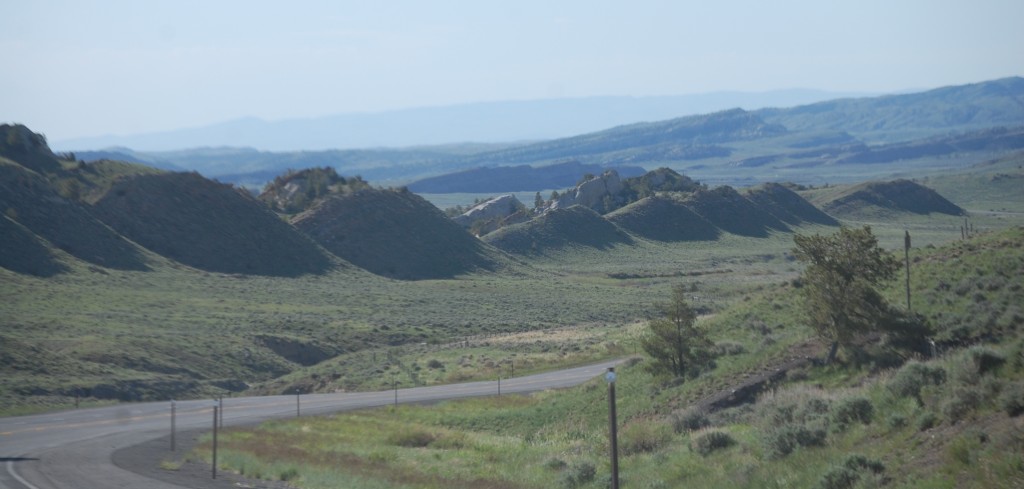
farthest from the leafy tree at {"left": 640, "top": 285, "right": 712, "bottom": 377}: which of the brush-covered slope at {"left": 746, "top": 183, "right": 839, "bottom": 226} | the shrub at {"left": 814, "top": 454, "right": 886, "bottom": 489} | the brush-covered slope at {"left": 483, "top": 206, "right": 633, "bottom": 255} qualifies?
the brush-covered slope at {"left": 746, "top": 183, "right": 839, "bottom": 226}

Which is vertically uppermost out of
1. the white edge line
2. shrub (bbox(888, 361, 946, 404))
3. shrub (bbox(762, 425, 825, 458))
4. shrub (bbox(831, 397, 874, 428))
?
shrub (bbox(888, 361, 946, 404))

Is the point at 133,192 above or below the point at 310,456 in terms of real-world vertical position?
above

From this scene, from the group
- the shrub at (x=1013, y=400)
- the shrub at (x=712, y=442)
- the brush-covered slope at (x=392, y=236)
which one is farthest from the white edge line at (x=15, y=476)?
the brush-covered slope at (x=392, y=236)

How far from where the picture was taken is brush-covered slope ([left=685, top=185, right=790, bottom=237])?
120 metres

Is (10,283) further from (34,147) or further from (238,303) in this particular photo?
(34,147)

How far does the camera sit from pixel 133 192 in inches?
3366

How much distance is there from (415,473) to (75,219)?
2366 inches

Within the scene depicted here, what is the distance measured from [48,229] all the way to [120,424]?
1746 inches

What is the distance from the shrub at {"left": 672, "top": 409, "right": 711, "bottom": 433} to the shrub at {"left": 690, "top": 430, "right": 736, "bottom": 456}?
3505 mm

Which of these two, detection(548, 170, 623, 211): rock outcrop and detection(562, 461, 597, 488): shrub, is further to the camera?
detection(548, 170, 623, 211): rock outcrop

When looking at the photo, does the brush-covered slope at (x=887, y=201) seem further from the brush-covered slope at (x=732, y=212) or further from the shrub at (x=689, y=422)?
the shrub at (x=689, y=422)

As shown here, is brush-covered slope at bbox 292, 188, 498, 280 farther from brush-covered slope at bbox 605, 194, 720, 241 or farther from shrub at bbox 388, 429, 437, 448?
shrub at bbox 388, 429, 437, 448

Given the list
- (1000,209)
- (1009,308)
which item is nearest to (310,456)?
(1009,308)

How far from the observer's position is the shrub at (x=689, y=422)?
2553cm
